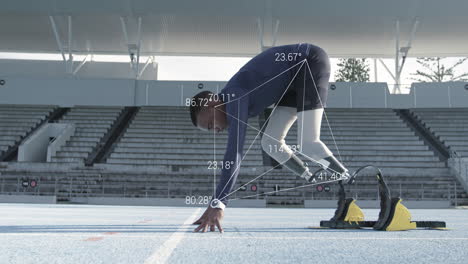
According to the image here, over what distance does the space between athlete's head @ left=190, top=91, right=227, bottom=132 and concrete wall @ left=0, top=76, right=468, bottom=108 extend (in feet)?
52.2

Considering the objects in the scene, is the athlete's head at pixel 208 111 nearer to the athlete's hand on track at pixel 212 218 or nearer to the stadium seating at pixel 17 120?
the athlete's hand on track at pixel 212 218

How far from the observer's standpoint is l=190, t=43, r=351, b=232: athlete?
2846 mm

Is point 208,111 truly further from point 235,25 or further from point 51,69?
point 51,69

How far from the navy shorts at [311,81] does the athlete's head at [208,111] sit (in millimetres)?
777

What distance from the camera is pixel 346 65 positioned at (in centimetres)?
4778

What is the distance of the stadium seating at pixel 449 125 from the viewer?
1720 cm

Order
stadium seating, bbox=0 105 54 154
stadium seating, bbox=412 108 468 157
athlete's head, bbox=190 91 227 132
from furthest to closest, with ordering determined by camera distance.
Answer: stadium seating, bbox=0 105 54 154
stadium seating, bbox=412 108 468 157
athlete's head, bbox=190 91 227 132

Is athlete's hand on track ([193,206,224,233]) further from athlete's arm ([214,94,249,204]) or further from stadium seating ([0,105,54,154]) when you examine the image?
stadium seating ([0,105,54,154])

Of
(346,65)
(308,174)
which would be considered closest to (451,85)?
(308,174)

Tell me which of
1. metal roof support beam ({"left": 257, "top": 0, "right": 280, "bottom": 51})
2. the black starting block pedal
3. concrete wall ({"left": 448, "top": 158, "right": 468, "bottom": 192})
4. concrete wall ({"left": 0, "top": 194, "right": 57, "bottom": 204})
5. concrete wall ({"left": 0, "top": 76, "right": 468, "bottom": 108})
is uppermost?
metal roof support beam ({"left": 257, "top": 0, "right": 280, "bottom": 51})

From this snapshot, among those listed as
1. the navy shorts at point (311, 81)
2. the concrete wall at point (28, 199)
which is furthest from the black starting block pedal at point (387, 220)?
the concrete wall at point (28, 199)

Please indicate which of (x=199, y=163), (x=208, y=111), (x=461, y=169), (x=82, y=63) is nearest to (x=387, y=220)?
(x=208, y=111)

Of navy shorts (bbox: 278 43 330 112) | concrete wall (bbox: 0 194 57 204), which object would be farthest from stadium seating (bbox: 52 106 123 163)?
navy shorts (bbox: 278 43 330 112)

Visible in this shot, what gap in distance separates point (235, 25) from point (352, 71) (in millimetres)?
31864
